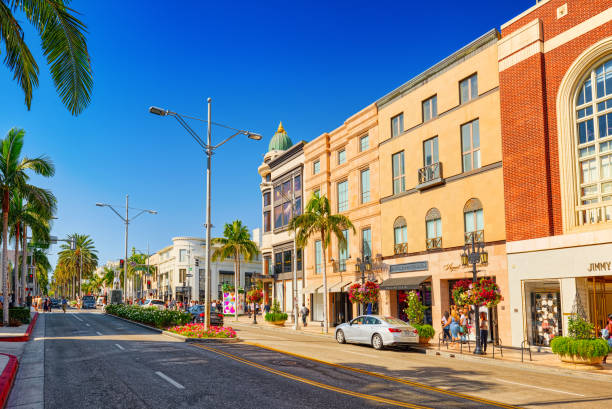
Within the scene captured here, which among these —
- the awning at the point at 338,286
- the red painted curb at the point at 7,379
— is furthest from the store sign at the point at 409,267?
the red painted curb at the point at 7,379

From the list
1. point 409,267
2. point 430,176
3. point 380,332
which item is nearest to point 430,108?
point 430,176

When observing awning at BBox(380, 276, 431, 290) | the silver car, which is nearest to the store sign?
awning at BBox(380, 276, 431, 290)

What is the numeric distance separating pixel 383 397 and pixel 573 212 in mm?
15738

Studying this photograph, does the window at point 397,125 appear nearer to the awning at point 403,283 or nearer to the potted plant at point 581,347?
the awning at point 403,283

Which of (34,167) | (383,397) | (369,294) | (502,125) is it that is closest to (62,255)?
(34,167)

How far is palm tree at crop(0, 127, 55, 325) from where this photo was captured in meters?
30.9

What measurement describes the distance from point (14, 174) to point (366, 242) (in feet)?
74.8

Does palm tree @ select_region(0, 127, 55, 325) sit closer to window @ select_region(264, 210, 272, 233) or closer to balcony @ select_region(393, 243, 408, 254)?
balcony @ select_region(393, 243, 408, 254)

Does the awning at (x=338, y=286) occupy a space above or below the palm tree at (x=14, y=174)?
below

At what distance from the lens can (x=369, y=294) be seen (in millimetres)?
31766

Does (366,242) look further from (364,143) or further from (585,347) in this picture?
Result: (585,347)

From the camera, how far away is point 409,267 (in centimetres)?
3219

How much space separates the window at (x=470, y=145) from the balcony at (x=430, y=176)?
67.1 inches

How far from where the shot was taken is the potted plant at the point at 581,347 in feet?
56.5
